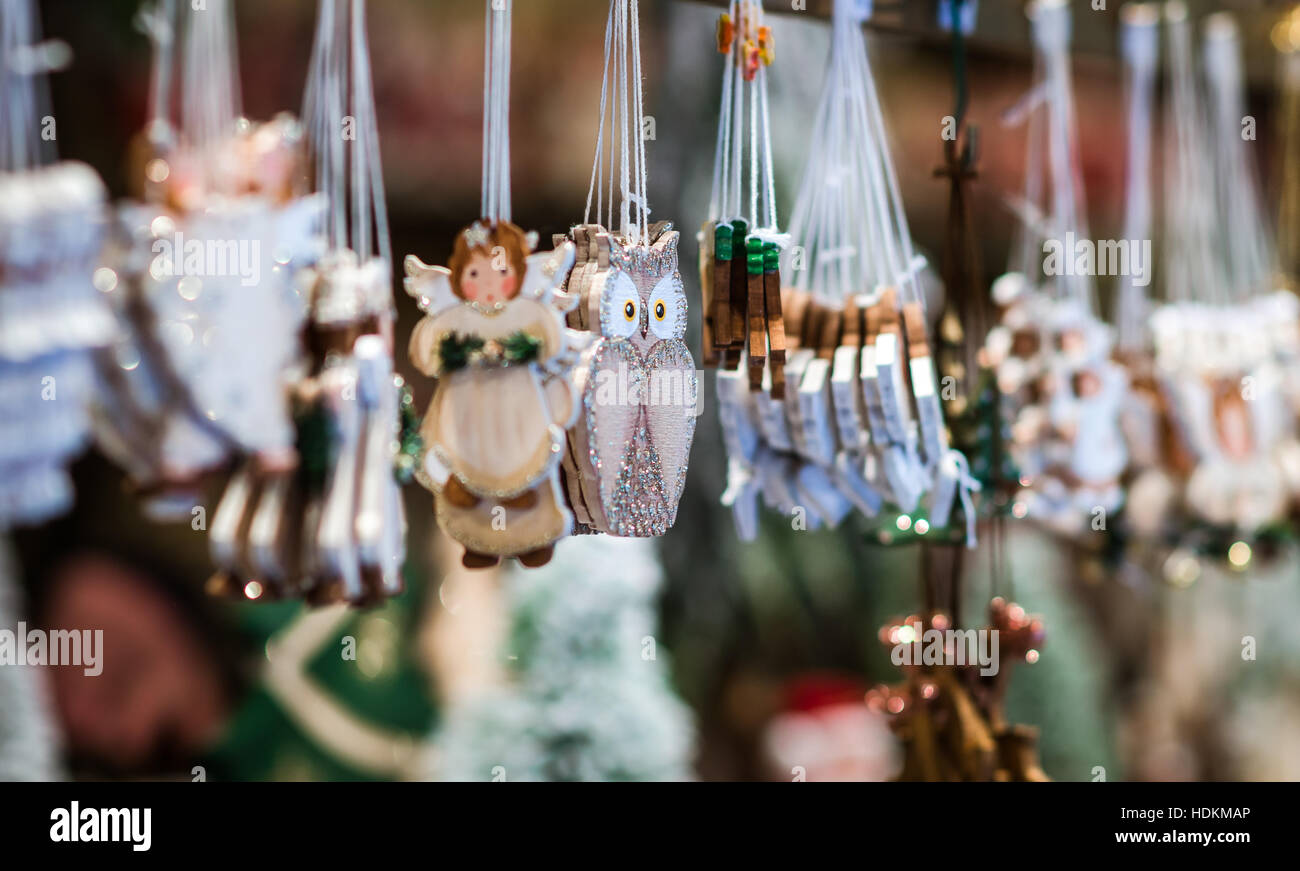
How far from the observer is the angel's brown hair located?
1.68 meters

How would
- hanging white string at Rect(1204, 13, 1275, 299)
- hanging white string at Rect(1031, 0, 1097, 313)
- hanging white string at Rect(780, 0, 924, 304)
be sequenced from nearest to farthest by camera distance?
1. hanging white string at Rect(780, 0, 924, 304)
2. hanging white string at Rect(1031, 0, 1097, 313)
3. hanging white string at Rect(1204, 13, 1275, 299)

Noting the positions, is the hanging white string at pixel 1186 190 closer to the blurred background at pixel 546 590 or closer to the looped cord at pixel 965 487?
the blurred background at pixel 546 590

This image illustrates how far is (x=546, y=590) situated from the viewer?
2.67 m

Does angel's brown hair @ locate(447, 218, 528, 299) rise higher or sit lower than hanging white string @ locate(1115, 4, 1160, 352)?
lower

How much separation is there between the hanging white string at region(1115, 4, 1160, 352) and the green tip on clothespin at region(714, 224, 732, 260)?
141 centimetres

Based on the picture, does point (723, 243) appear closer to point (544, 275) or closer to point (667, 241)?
point (667, 241)

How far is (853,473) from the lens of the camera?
2031 millimetres

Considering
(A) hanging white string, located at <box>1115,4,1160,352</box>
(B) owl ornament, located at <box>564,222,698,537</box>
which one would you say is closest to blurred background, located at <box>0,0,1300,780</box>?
(A) hanging white string, located at <box>1115,4,1160,352</box>

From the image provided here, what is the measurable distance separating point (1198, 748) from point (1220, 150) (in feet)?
5.22

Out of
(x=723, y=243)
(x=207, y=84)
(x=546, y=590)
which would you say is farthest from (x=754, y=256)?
(x=546, y=590)

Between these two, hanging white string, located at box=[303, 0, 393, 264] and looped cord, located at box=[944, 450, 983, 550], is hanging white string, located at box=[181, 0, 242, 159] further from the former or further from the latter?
looped cord, located at box=[944, 450, 983, 550]

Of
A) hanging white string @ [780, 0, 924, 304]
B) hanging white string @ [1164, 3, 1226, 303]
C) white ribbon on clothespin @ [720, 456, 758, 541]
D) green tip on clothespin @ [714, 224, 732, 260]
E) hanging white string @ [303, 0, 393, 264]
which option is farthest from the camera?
hanging white string @ [1164, 3, 1226, 303]

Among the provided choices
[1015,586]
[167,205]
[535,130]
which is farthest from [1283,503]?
[167,205]
